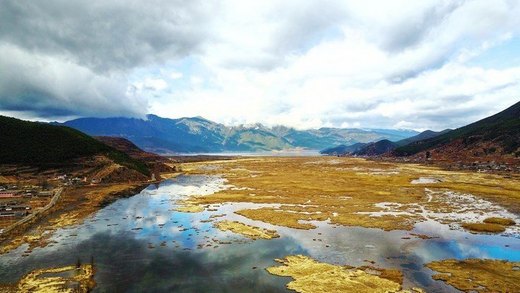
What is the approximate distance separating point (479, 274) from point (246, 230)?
99.2ft

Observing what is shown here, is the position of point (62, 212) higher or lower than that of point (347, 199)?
lower

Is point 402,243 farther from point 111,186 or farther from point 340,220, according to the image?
point 111,186

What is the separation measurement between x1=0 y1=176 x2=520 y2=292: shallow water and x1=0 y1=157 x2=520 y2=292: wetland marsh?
12cm

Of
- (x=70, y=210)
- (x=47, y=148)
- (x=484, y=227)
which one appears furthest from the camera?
(x=47, y=148)

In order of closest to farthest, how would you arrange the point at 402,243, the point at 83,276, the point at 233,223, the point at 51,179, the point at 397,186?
the point at 83,276 < the point at 402,243 < the point at 233,223 < the point at 397,186 < the point at 51,179

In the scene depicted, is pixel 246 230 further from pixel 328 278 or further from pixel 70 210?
pixel 70 210

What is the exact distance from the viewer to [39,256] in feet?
131

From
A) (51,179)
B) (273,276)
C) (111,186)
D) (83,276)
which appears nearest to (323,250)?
(273,276)

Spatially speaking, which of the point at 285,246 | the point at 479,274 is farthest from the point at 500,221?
the point at 285,246

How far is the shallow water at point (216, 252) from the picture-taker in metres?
33.2

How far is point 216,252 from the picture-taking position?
41938 millimetres

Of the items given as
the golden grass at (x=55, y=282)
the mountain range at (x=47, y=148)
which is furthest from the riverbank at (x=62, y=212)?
the mountain range at (x=47, y=148)

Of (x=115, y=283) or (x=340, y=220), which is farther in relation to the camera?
(x=340, y=220)

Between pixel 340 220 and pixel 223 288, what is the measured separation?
3153cm
